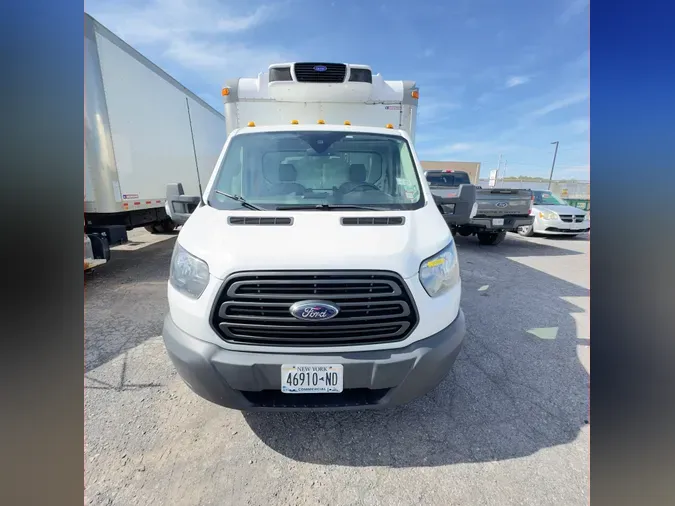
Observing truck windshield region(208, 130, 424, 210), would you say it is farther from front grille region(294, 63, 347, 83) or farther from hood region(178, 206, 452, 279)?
front grille region(294, 63, 347, 83)

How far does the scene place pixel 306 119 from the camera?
4.15 metres

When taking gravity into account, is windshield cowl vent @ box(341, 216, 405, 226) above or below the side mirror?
below

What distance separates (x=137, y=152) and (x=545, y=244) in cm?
1157

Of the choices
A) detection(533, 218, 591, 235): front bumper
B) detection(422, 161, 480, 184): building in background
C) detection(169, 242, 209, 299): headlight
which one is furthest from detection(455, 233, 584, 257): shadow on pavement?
detection(422, 161, 480, 184): building in background

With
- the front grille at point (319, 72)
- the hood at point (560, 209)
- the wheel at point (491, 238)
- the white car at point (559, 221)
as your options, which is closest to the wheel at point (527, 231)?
the white car at point (559, 221)

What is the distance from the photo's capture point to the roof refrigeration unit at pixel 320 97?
3891 millimetres

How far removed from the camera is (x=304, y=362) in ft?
6.09

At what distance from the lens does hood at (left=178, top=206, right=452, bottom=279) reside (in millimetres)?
1880

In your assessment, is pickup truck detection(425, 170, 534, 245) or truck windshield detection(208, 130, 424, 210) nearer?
truck windshield detection(208, 130, 424, 210)

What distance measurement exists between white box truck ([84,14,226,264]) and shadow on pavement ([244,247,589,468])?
16.1 ft

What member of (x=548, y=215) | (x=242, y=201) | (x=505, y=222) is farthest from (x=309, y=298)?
(x=548, y=215)

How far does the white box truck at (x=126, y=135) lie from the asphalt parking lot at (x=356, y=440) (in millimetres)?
2805

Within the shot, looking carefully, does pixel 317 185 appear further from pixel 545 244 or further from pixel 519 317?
pixel 545 244
